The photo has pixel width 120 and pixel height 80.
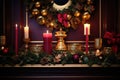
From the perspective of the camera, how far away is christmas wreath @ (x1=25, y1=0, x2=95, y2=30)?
106 inches

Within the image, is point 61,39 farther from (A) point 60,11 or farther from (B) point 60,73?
(B) point 60,73

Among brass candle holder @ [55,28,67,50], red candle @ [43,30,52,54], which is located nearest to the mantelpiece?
red candle @ [43,30,52,54]

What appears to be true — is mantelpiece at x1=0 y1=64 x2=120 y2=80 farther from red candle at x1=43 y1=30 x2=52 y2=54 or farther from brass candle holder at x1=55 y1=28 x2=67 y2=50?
brass candle holder at x1=55 y1=28 x2=67 y2=50

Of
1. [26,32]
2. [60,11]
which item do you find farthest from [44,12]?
[26,32]

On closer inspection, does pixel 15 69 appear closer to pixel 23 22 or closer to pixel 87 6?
pixel 23 22

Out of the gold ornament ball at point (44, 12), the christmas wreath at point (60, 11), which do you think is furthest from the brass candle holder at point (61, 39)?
the gold ornament ball at point (44, 12)

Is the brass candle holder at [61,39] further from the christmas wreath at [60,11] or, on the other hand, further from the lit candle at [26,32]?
the lit candle at [26,32]

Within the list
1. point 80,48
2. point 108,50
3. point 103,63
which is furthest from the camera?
point 80,48

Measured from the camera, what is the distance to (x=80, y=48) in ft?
8.78

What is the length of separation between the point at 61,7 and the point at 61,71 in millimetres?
694

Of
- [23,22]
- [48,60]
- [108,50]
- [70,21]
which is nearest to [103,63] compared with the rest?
[108,50]

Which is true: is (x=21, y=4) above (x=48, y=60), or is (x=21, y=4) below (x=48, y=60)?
above

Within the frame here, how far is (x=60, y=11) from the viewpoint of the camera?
269cm

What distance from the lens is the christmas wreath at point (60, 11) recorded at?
8.84 ft
